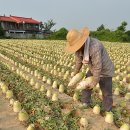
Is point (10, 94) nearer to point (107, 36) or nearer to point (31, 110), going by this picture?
point (31, 110)

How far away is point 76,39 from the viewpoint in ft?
15.7

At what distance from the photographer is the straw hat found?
185 inches

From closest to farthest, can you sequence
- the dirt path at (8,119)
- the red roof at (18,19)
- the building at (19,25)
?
the dirt path at (8,119)
the building at (19,25)
the red roof at (18,19)

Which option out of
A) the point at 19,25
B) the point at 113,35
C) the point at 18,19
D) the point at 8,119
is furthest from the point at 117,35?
the point at 8,119

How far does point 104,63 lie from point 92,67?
0.89 feet

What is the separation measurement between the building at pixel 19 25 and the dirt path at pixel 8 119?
46965 millimetres

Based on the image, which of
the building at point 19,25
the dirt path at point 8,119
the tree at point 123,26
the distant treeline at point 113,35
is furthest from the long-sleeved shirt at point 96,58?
the building at point 19,25

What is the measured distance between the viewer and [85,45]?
15.5 feet

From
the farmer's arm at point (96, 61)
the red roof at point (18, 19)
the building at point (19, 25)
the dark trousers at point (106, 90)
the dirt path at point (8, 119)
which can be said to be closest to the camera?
the farmer's arm at point (96, 61)

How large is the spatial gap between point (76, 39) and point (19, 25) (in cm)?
5373

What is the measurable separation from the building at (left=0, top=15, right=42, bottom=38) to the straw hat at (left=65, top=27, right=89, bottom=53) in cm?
4798

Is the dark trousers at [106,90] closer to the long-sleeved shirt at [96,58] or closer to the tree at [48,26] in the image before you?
the long-sleeved shirt at [96,58]

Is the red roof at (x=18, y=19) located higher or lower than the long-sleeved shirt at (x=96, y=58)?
higher

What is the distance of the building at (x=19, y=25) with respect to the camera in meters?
53.4
